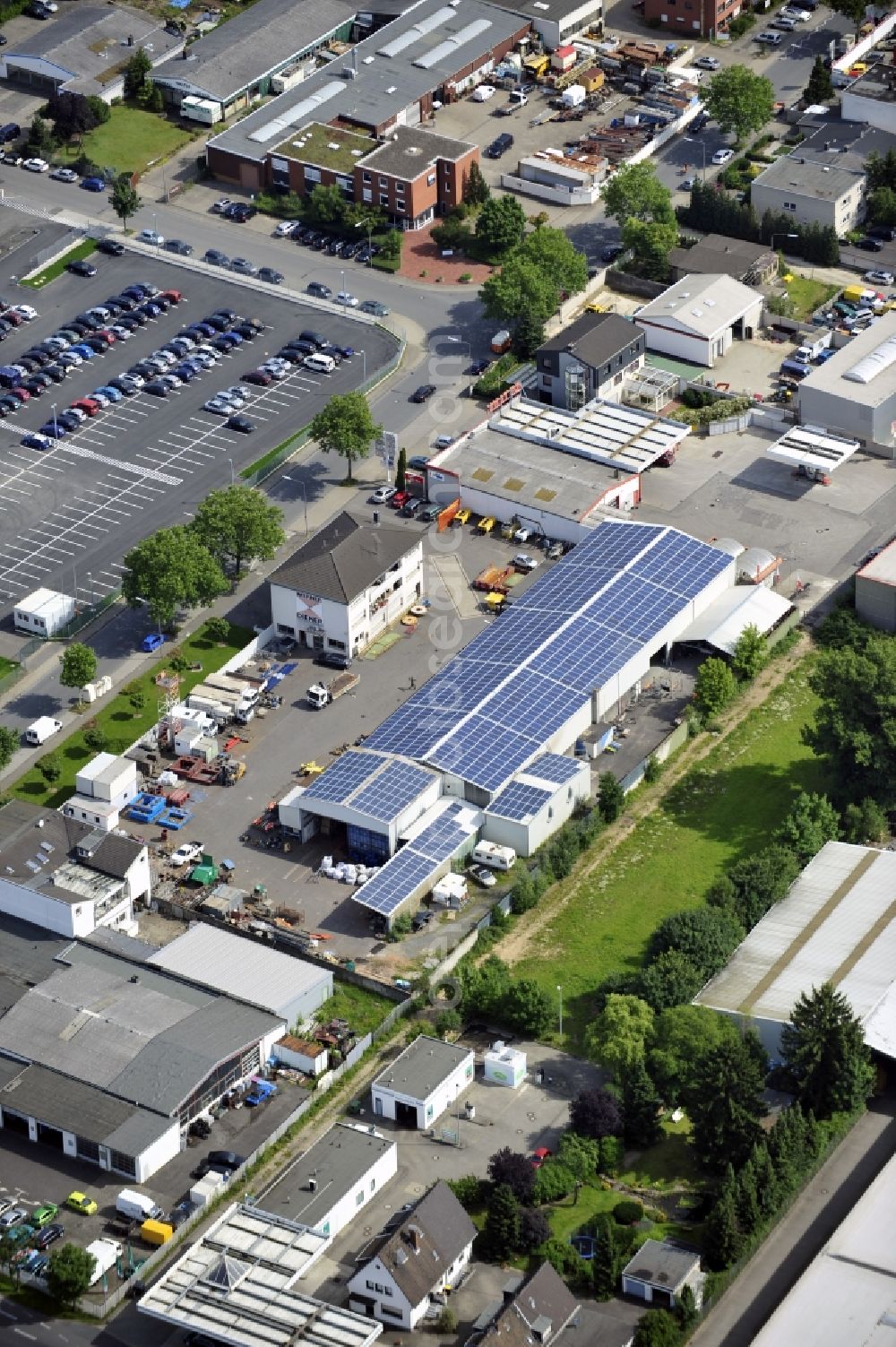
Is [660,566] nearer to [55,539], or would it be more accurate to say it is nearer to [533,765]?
[533,765]

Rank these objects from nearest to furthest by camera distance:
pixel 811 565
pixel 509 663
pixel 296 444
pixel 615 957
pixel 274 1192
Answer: pixel 274 1192 → pixel 615 957 → pixel 509 663 → pixel 811 565 → pixel 296 444

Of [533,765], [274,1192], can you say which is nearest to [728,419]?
[533,765]

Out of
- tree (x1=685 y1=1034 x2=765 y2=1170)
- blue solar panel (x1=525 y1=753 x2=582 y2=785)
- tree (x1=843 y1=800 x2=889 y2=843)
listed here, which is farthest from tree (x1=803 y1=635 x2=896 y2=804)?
tree (x1=685 y1=1034 x2=765 y2=1170)

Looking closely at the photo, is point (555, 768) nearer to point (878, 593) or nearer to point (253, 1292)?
point (878, 593)

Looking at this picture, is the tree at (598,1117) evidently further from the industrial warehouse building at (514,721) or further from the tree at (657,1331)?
the industrial warehouse building at (514,721)

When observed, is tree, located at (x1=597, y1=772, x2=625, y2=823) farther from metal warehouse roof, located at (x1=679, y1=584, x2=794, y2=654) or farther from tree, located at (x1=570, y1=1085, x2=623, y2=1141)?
tree, located at (x1=570, y1=1085, x2=623, y2=1141)

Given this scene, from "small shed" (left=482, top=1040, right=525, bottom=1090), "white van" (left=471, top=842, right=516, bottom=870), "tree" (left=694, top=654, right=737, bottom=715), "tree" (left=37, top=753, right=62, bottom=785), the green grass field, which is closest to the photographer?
"small shed" (left=482, top=1040, right=525, bottom=1090)
